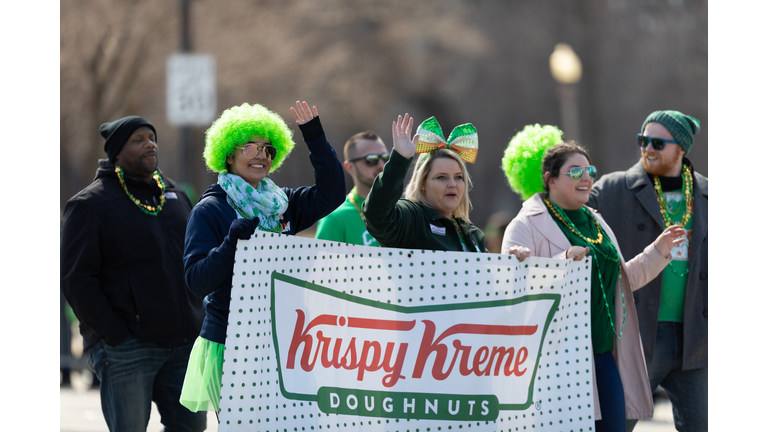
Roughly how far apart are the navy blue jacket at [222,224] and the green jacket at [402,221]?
258 millimetres

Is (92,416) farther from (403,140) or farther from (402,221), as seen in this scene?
(403,140)

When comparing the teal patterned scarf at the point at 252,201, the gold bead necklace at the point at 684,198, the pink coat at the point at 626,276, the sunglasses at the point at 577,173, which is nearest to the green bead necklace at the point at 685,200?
the gold bead necklace at the point at 684,198

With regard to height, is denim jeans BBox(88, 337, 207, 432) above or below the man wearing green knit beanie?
below

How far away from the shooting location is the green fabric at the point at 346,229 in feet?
16.4

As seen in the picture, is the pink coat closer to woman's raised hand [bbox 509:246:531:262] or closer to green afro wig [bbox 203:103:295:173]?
woman's raised hand [bbox 509:246:531:262]

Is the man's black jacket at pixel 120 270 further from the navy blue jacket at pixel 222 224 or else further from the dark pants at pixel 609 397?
the dark pants at pixel 609 397

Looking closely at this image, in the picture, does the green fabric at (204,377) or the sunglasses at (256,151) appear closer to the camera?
the green fabric at (204,377)

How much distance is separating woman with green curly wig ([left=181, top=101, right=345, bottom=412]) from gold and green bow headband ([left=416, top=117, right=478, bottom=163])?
0.48 m

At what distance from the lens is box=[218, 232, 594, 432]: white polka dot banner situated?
339 centimetres

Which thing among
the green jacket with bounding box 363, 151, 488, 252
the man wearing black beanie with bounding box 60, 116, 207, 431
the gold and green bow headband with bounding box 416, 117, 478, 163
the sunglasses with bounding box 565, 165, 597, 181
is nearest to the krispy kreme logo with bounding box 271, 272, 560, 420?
the green jacket with bounding box 363, 151, 488, 252

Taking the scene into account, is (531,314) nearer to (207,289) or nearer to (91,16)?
(207,289)

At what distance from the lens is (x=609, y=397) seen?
3951mm

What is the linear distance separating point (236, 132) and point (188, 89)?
6.91 m

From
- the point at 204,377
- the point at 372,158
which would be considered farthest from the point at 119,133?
the point at 372,158
